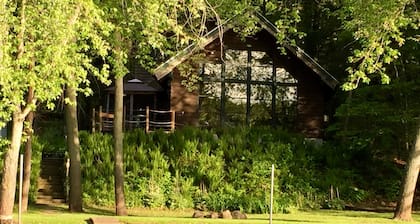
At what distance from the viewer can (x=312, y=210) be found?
→ 71.9 feet

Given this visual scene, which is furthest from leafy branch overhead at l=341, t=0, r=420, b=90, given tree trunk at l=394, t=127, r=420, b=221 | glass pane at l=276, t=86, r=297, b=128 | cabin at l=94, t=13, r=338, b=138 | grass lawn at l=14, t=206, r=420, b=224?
glass pane at l=276, t=86, r=297, b=128

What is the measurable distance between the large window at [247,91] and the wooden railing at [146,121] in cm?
172

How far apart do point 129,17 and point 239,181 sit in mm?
10122

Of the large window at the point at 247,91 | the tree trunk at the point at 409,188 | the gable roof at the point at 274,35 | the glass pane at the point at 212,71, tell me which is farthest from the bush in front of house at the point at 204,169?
the tree trunk at the point at 409,188

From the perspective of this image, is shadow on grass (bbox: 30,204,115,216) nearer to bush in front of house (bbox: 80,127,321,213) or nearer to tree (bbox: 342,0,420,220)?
bush in front of house (bbox: 80,127,321,213)

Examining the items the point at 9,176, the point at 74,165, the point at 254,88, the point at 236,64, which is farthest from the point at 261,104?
the point at 9,176

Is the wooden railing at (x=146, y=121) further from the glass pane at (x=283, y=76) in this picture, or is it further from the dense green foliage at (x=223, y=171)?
the glass pane at (x=283, y=76)

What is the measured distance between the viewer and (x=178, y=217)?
18.4 meters

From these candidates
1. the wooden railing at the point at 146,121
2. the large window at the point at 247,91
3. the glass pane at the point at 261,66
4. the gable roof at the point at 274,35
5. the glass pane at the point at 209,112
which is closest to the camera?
the gable roof at the point at 274,35

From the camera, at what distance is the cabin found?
2802 centimetres

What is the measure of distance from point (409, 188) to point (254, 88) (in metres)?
12.5

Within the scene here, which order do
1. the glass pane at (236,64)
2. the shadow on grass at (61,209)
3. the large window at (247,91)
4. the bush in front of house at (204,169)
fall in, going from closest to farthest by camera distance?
the shadow on grass at (61,209) < the bush in front of house at (204,169) < the large window at (247,91) < the glass pane at (236,64)

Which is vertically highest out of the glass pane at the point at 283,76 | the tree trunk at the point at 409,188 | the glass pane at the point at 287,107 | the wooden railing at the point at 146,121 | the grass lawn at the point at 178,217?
the glass pane at the point at 283,76

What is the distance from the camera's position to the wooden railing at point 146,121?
27.4 m
